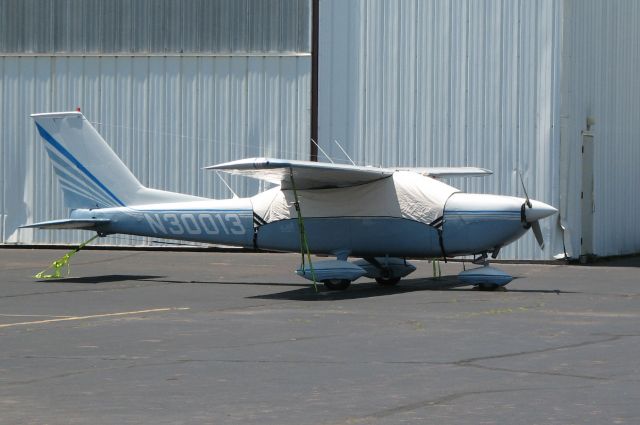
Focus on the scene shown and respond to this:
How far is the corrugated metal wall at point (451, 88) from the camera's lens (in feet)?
88.1

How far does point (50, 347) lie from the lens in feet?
38.0

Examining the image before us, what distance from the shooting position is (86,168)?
2208 cm

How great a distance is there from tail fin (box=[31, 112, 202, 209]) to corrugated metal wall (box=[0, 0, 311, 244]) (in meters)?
7.76

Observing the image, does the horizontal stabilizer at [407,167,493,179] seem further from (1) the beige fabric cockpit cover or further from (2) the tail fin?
(2) the tail fin

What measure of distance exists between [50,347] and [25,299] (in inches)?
244

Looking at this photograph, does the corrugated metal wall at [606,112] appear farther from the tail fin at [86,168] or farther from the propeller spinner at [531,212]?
the tail fin at [86,168]

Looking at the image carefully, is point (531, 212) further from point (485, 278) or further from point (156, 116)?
Result: point (156, 116)

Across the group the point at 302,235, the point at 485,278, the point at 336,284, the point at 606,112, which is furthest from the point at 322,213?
the point at 606,112

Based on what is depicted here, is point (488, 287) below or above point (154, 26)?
below

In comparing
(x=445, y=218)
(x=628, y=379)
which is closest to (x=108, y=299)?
(x=445, y=218)

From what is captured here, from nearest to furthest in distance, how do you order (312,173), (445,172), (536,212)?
1. (536,212)
2. (312,173)
3. (445,172)

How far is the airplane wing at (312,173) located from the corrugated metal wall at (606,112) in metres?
8.44

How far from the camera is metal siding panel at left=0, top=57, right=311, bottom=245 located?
29828mm

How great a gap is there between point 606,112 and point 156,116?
11494 millimetres
